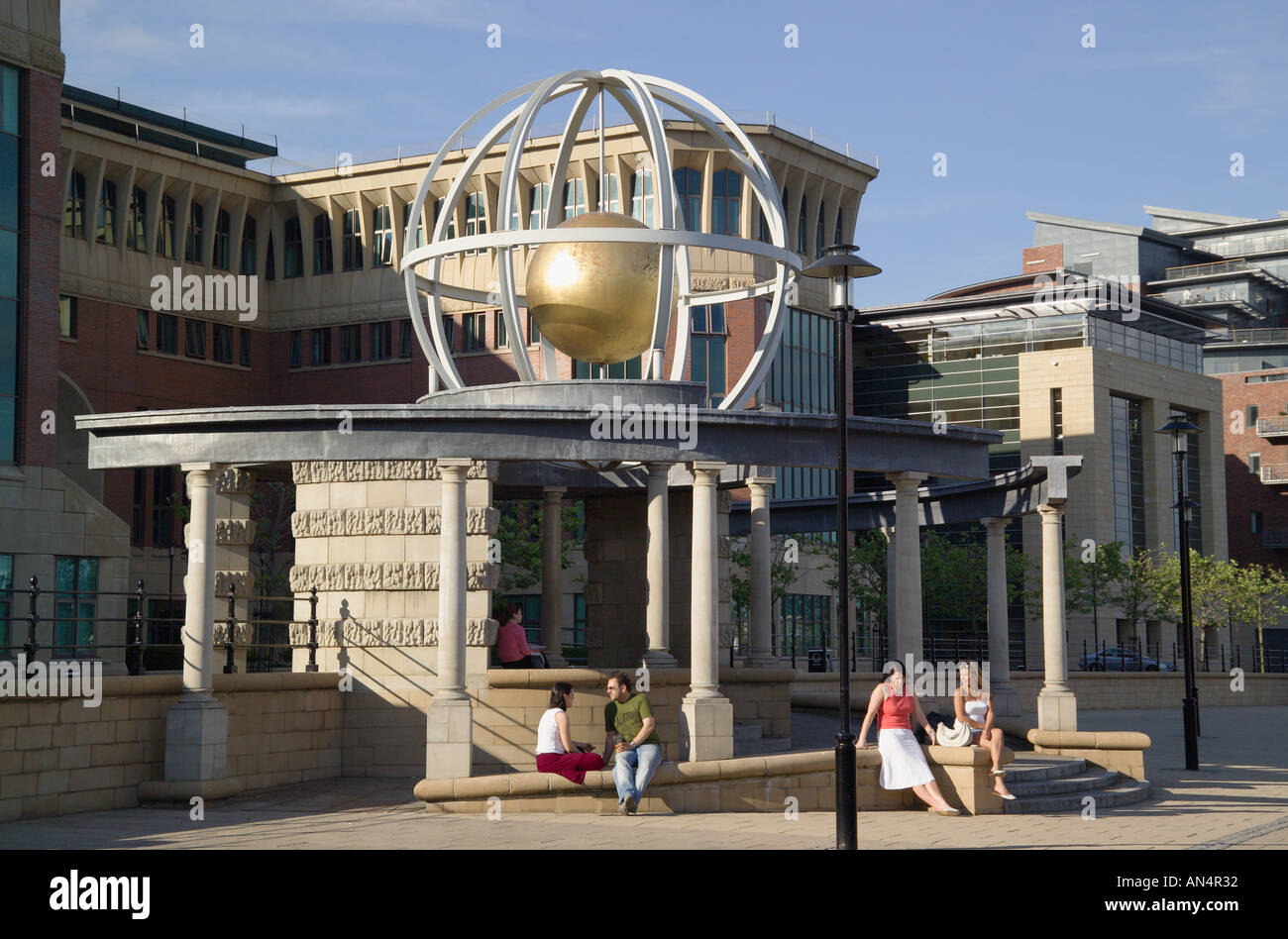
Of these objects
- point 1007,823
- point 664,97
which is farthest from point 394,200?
point 1007,823

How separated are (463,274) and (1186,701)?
4424cm

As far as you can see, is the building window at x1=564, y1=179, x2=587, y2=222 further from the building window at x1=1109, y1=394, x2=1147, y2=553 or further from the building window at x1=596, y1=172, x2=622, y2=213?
the building window at x1=1109, y1=394, x2=1147, y2=553

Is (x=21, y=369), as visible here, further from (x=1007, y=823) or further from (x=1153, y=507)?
(x=1153, y=507)

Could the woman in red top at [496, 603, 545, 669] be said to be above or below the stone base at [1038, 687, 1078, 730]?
above

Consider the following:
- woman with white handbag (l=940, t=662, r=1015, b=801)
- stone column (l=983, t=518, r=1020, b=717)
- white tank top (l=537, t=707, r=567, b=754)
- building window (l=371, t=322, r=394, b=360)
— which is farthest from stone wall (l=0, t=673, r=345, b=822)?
building window (l=371, t=322, r=394, b=360)

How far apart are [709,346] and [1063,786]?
1814 inches

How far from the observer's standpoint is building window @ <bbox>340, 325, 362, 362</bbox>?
71125 millimetres

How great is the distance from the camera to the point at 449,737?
1848 cm

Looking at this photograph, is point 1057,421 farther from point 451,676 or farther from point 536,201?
point 451,676

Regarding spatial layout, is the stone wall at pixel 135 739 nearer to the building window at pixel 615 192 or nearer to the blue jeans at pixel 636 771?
the blue jeans at pixel 636 771

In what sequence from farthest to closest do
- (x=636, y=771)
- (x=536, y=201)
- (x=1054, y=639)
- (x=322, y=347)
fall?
(x=322, y=347)
(x=536, y=201)
(x=1054, y=639)
(x=636, y=771)

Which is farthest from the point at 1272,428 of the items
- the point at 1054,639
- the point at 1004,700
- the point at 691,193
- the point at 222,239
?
the point at 1054,639

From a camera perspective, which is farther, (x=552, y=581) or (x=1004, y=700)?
(x=1004, y=700)

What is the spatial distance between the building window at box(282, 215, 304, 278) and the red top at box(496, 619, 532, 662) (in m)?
54.2
